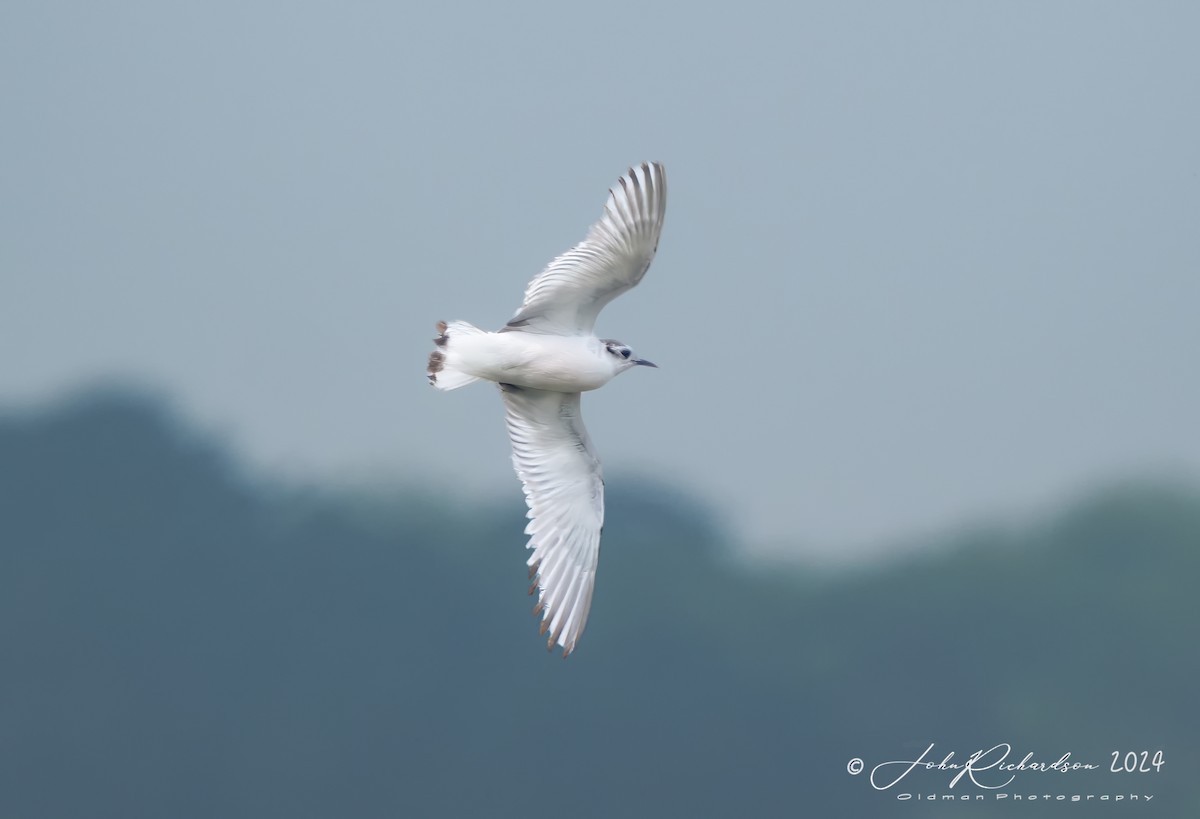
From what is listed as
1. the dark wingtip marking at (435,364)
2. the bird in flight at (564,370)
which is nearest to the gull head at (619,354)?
the bird in flight at (564,370)

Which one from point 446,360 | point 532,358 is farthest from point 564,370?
point 446,360

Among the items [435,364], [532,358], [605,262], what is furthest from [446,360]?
[605,262]

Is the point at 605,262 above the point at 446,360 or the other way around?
above

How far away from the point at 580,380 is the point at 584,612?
54 cm

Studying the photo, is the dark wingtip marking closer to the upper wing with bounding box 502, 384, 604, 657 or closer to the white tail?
the white tail

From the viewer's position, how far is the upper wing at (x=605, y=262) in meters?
2.94

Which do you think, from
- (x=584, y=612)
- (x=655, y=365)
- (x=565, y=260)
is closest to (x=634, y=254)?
(x=565, y=260)

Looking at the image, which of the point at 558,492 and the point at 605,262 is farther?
the point at 558,492

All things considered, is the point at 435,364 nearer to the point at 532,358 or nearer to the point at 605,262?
the point at 532,358

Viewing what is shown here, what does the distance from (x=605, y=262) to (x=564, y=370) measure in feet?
0.85

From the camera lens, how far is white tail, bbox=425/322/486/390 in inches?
120

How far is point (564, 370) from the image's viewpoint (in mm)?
3074

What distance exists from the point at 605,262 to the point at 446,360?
1.32 feet

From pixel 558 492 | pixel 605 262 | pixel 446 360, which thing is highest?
pixel 605 262
